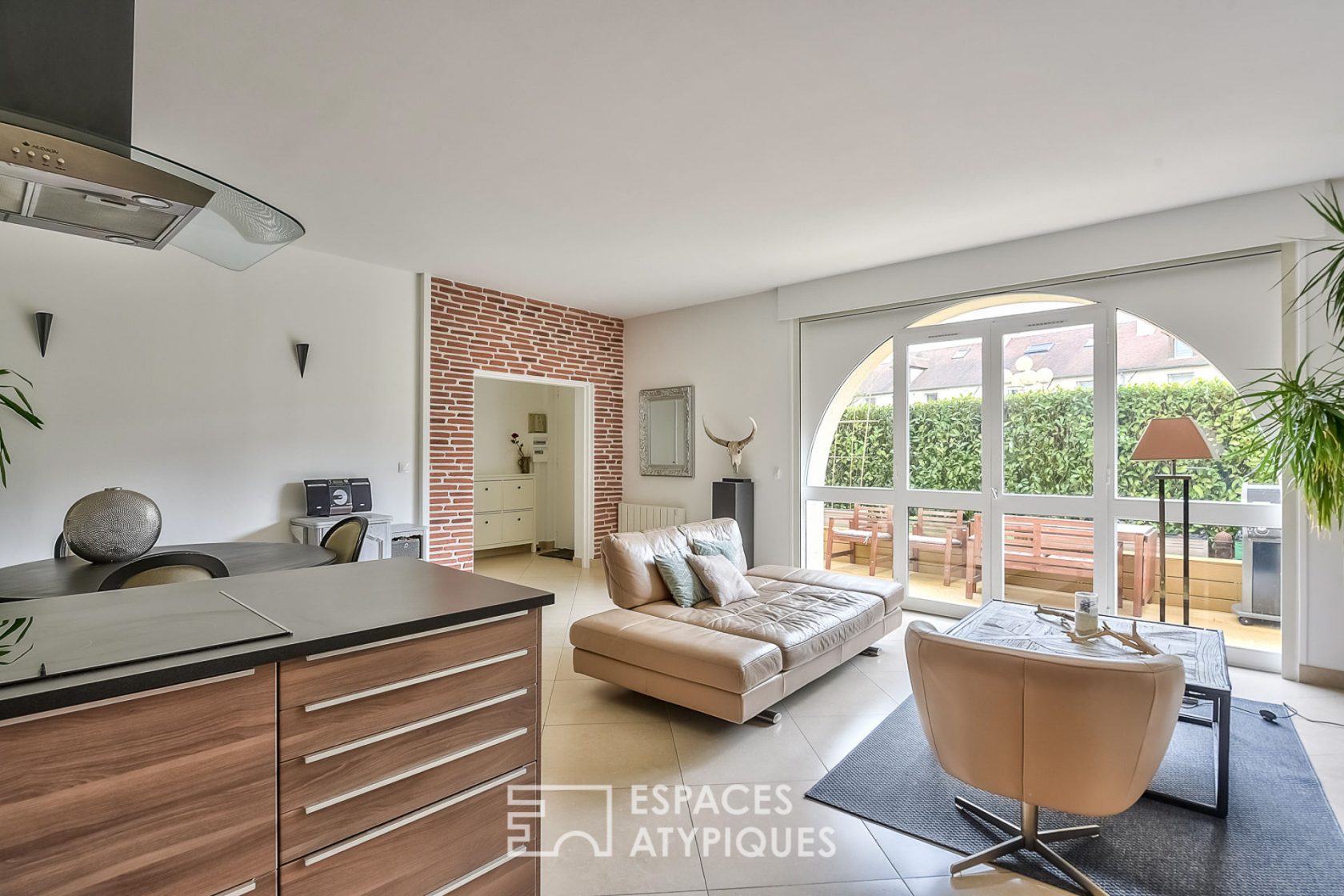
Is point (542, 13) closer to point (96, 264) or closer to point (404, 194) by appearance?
point (404, 194)

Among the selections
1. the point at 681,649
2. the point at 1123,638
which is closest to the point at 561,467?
the point at 681,649

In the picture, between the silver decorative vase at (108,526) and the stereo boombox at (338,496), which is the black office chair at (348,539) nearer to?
the silver decorative vase at (108,526)

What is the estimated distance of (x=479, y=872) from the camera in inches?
60.7

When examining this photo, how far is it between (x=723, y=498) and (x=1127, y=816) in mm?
3810

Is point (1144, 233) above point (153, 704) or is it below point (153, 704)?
above

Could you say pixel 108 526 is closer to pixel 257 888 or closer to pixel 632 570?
pixel 257 888

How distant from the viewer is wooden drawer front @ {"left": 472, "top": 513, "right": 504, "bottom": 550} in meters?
7.31

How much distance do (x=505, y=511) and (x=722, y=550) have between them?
4.17m

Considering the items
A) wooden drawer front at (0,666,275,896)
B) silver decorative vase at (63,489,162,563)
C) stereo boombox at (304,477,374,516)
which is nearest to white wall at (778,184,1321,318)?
stereo boombox at (304,477,374,516)

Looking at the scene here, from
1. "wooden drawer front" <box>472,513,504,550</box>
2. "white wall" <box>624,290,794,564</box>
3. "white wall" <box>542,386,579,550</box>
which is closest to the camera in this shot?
"white wall" <box>624,290,794,564</box>


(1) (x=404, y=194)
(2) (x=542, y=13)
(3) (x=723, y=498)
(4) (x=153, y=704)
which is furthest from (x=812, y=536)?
(4) (x=153, y=704)

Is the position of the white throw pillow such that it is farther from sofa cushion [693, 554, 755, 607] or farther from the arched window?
the arched window

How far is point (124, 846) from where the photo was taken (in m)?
1.04

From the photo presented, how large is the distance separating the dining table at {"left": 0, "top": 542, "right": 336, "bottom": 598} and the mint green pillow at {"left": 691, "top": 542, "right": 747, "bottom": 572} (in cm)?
Answer: 203
